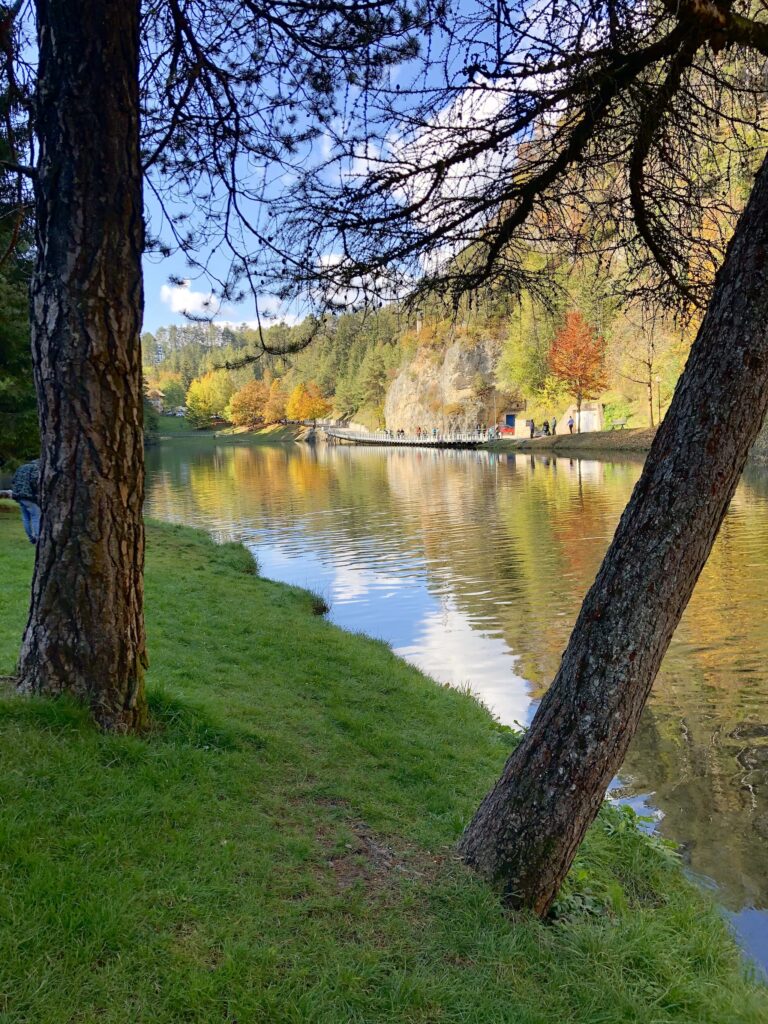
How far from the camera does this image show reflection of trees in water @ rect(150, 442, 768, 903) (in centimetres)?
593

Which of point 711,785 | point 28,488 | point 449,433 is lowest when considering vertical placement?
point 711,785

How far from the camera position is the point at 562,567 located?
47.5ft

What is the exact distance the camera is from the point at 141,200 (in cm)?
353

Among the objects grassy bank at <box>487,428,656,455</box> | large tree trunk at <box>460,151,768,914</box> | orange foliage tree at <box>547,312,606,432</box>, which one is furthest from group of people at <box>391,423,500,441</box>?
large tree trunk at <box>460,151,768,914</box>

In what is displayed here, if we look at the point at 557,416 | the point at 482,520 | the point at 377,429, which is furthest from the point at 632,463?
the point at 377,429

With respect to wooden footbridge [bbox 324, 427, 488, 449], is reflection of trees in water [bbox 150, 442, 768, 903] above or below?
below

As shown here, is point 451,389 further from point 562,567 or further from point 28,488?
point 28,488

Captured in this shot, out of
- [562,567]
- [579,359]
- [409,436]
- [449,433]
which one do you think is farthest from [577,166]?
[409,436]

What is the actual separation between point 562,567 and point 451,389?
5496cm

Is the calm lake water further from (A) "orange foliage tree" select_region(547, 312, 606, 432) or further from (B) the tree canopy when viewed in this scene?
(A) "orange foliage tree" select_region(547, 312, 606, 432)

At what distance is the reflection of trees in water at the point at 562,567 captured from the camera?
233 inches

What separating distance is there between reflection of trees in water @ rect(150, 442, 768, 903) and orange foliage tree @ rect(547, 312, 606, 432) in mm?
10248

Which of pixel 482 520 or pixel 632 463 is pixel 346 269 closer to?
pixel 482 520

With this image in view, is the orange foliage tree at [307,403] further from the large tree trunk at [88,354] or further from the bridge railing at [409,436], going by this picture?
the large tree trunk at [88,354]
